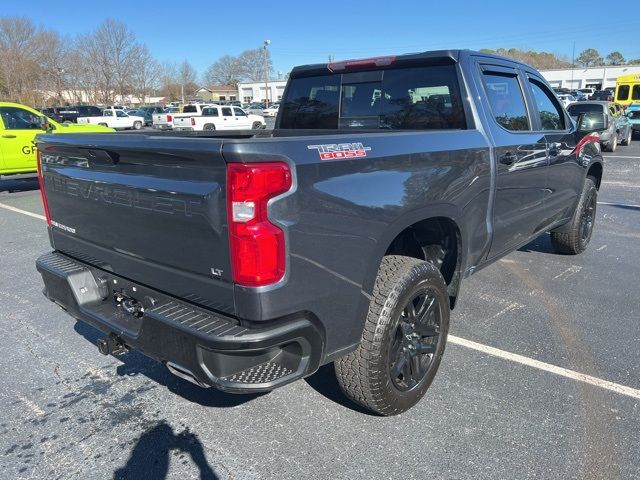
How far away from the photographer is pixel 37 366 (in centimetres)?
345

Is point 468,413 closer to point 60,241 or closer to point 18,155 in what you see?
point 60,241

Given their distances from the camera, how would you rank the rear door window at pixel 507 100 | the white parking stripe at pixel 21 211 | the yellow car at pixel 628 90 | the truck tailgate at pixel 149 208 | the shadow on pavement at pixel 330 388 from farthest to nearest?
the yellow car at pixel 628 90 < the white parking stripe at pixel 21 211 < the rear door window at pixel 507 100 < the shadow on pavement at pixel 330 388 < the truck tailgate at pixel 149 208

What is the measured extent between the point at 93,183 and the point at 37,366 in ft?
5.31

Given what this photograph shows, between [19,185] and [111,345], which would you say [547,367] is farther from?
[19,185]

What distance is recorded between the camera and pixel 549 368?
3.34 m

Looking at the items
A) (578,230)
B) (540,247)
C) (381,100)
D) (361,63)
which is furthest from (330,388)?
(540,247)

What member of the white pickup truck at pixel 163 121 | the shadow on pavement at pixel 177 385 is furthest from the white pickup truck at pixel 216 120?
the shadow on pavement at pixel 177 385

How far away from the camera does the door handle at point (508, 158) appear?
348cm

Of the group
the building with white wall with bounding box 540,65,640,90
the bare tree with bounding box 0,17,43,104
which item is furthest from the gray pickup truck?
the building with white wall with bounding box 540,65,640,90

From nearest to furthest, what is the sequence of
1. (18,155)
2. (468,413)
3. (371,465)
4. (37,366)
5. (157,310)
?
(157,310) → (371,465) → (468,413) → (37,366) → (18,155)

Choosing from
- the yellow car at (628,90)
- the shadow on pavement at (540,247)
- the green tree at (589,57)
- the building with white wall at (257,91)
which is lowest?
the shadow on pavement at (540,247)

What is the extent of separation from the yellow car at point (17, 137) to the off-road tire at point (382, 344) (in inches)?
387

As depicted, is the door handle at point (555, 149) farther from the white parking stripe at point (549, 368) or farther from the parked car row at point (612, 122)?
the parked car row at point (612, 122)

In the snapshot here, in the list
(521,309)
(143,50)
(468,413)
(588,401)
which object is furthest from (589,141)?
(143,50)
